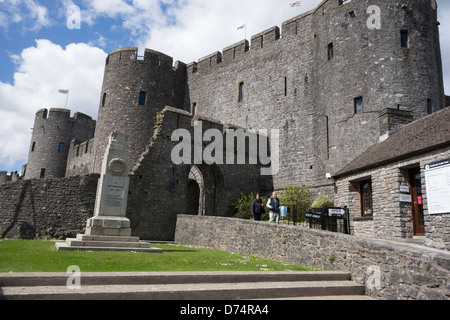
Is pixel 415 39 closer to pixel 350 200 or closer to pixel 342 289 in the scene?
pixel 350 200

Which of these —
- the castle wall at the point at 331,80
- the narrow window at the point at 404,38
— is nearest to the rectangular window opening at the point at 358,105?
the castle wall at the point at 331,80

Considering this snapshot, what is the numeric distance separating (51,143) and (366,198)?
3318 centimetres

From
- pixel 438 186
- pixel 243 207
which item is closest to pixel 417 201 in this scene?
pixel 438 186

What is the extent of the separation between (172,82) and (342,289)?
2537 cm

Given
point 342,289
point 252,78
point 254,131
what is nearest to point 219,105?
point 252,78

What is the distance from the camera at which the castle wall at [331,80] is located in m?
17.1

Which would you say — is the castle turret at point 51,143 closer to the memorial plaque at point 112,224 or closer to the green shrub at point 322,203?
the memorial plaque at point 112,224

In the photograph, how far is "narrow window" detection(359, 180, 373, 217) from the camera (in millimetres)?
12938

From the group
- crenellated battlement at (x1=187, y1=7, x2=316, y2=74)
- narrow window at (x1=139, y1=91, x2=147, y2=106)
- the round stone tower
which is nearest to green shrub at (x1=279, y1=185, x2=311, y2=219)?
crenellated battlement at (x1=187, y1=7, x2=316, y2=74)

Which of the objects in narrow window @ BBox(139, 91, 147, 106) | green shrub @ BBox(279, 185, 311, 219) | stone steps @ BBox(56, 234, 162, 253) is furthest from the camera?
narrow window @ BBox(139, 91, 147, 106)

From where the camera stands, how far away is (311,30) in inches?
859

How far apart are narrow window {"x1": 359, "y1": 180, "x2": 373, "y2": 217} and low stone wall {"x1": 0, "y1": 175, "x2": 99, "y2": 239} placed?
Result: 11.7m

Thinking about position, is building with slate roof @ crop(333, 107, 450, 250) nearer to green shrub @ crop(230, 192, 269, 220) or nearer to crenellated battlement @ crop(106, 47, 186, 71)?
green shrub @ crop(230, 192, 269, 220)

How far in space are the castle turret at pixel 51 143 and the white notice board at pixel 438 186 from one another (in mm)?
34488
